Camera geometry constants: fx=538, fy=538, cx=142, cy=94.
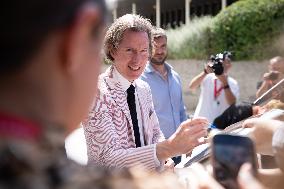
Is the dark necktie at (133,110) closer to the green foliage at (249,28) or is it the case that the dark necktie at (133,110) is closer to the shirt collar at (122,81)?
the shirt collar at (122,81)

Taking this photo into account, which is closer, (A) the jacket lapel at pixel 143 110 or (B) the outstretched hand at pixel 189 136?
(B) the outstretched hand at pixel 189 136

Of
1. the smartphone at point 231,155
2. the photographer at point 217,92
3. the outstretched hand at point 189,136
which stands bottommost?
the photographer at point 217,92

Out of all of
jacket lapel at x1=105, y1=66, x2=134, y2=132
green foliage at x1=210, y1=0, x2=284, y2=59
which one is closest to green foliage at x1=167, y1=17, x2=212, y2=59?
green foliage at x1=210, y1=0, x2=284, y2=59

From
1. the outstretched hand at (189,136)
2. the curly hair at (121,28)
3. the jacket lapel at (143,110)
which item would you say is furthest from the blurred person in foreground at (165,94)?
the outstretched hand at (189,136)

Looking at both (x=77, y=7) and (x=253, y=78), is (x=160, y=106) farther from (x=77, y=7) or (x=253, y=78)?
(x=253, y=78)

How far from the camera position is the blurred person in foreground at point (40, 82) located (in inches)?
30.2

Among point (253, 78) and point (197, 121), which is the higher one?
point (197, 121)

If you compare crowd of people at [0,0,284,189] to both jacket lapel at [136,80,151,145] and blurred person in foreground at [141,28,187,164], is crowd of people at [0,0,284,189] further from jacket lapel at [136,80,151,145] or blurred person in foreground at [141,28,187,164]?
blurred person in foreground at [141,28,187,164]

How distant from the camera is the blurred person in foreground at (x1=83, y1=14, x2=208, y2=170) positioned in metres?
2.46

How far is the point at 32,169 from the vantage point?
76cm

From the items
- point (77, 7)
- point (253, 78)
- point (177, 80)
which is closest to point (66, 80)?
point (77, 7)

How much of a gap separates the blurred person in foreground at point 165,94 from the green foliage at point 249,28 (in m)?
9.03

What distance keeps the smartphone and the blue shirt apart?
3.34 metres

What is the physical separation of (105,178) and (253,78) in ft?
44.1
